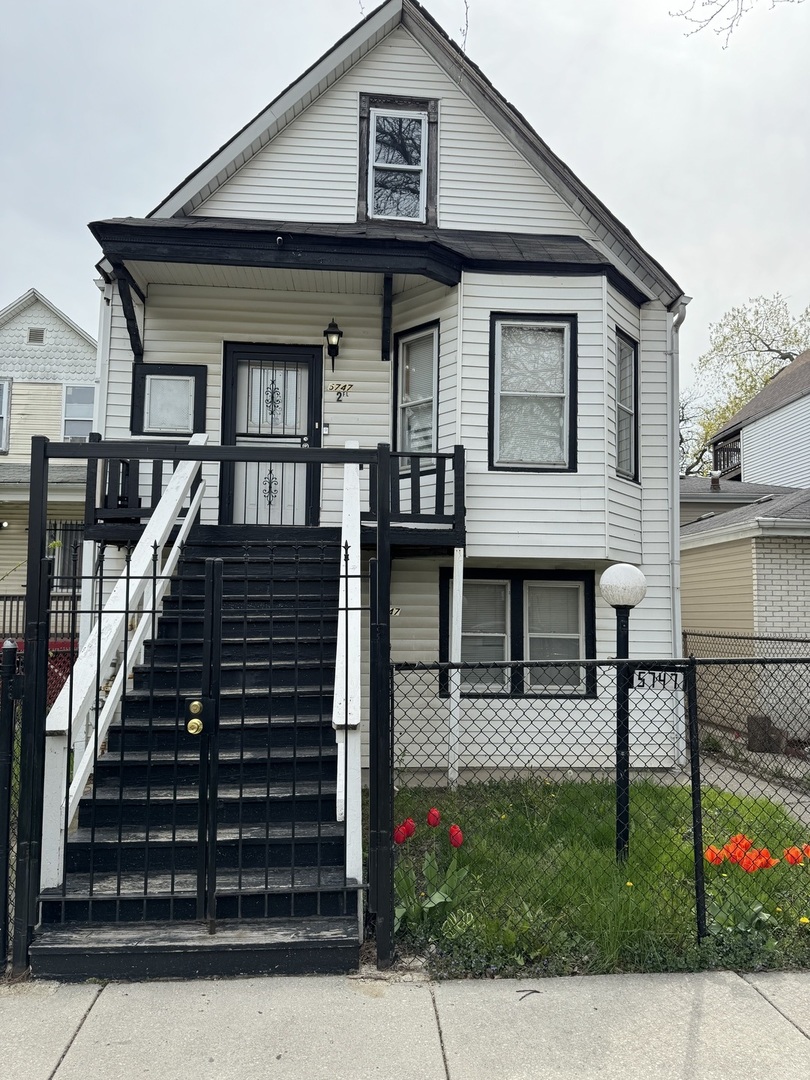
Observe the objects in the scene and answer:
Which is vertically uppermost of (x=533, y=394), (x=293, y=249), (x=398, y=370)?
(x=293, y=249)

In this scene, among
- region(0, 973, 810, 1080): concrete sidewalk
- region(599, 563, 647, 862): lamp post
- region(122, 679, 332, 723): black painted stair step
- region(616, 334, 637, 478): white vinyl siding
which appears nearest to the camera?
region(0, 973, 810, 1080): concrete sidewalk

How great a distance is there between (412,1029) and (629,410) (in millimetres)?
7218

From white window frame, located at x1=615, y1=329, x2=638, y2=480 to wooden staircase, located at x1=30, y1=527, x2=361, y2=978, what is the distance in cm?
476

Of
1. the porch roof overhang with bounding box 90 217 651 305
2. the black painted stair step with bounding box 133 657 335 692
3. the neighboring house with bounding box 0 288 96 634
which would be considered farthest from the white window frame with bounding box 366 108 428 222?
the neighboring house with bounding box 0 288 96 634

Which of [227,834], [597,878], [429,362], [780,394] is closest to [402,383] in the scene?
[429,362]

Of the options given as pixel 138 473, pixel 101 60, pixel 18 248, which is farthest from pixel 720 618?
pixel 18 248

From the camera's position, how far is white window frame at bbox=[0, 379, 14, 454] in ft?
55.2

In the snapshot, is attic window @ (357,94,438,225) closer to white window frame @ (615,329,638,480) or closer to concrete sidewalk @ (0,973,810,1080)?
white window frame @ (615,329,638,480)

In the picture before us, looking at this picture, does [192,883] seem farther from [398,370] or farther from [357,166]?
[357,166]

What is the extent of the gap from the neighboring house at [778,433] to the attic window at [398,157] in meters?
15.6

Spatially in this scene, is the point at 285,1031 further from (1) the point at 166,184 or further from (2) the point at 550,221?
(1) the point at 166,184

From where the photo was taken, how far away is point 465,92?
350 inches

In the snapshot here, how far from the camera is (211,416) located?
27.2 ft

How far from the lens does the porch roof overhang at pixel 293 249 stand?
738 centimetres
